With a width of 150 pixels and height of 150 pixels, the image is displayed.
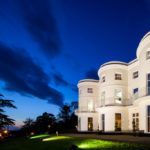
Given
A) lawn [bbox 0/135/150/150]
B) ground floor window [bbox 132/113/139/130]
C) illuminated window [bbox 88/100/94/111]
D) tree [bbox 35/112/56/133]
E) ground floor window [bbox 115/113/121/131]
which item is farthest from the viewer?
tree [bbox 35/112/56/133]

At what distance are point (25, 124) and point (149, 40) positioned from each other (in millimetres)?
40683

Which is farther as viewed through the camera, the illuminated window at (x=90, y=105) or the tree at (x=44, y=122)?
Result: the tree at (x=44, y=122)

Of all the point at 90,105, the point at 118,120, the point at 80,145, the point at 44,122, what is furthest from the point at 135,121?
the point at 44,122

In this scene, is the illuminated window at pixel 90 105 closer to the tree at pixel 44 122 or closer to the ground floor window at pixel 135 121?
the ground floor window at pixel 135 121

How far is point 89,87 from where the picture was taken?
96.2 ft

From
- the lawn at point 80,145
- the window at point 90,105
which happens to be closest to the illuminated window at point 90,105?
the window at point 90,105

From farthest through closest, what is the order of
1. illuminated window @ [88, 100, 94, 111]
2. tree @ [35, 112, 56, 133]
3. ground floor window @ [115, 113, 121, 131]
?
tree @ [35, 112, 56, 133]
illuminated window @ [88, 100, 94, 111]
ground floor window @ [115, 113, 121, 131]

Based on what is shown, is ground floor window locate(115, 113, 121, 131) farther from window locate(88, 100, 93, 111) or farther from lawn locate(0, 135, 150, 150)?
window locate(88, 100, 93, 111)

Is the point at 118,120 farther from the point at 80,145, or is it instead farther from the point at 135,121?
the point at 80,145

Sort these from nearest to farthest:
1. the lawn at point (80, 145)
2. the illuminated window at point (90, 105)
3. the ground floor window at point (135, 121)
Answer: the lawn at point (80, 145) < the ground floor window at point (135, 121) < the illuminated window at point (90, 105)

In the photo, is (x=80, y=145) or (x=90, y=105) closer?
(x=80, y=145)

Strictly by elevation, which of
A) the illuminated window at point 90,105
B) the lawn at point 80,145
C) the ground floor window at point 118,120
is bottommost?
the lawn at point 80,145

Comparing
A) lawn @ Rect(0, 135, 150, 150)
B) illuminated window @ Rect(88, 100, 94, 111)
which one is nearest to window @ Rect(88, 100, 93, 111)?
illuminated window @ Rect(88, 100, 94, 111)

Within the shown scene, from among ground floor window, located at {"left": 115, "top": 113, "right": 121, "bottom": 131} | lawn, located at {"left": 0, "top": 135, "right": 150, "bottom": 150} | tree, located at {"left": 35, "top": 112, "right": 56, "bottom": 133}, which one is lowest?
tree, located at {"left": 35, "top": 112, "right": 56, "bottom": 133}
